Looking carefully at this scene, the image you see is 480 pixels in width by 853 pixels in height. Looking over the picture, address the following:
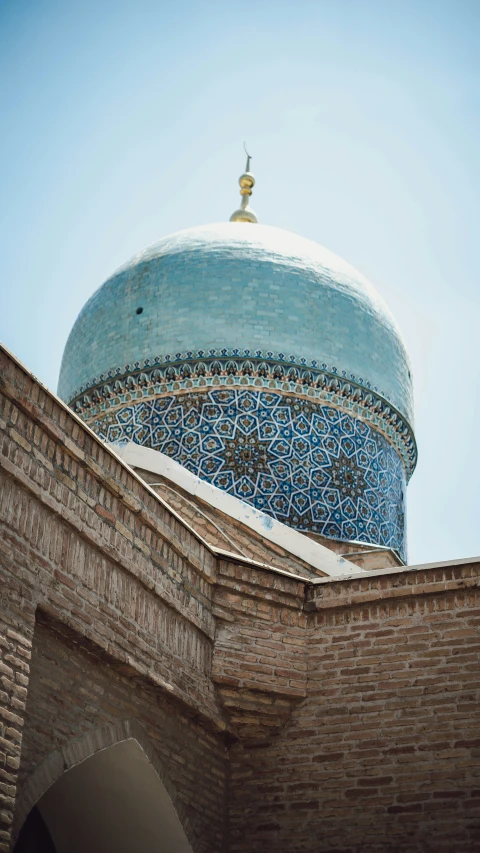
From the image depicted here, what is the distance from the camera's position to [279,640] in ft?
15.3

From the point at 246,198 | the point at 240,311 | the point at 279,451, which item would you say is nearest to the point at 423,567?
the point at 279,451

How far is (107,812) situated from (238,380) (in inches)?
142

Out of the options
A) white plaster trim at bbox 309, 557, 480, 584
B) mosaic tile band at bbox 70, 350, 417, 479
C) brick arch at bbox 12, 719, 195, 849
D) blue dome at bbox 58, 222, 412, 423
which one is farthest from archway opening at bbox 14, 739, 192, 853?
blue dome at bbox 58, 222, 412, 423

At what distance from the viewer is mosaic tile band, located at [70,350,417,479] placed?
24.2 ft

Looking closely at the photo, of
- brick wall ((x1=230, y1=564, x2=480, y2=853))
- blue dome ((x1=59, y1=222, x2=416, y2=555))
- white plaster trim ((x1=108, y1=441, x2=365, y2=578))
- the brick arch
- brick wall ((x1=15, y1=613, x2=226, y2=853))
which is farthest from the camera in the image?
blue dome ((x1=59, y1=222, x2=416, y2=555))

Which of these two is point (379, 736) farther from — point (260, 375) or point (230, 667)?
point (260, 375)

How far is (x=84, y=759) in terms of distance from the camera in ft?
11.8

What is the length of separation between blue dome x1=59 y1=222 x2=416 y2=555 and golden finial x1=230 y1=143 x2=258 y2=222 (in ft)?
1.81

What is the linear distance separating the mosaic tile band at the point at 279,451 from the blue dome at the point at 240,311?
39 cm

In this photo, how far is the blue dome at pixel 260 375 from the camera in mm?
7168

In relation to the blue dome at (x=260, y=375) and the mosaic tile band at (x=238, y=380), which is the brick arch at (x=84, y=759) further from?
the mosaic tile band at (x=238, y=380)

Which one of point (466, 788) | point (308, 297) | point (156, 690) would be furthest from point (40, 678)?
point (308, 297)

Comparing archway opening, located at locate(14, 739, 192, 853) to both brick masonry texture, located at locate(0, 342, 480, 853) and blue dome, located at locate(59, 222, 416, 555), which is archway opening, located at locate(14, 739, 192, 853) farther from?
blue dome, located at locate(59, 222, 416, 555)

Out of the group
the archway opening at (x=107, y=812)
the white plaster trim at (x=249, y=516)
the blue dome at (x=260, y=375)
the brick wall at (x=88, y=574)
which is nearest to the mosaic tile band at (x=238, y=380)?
the blue dome at (x=260, y=375)
